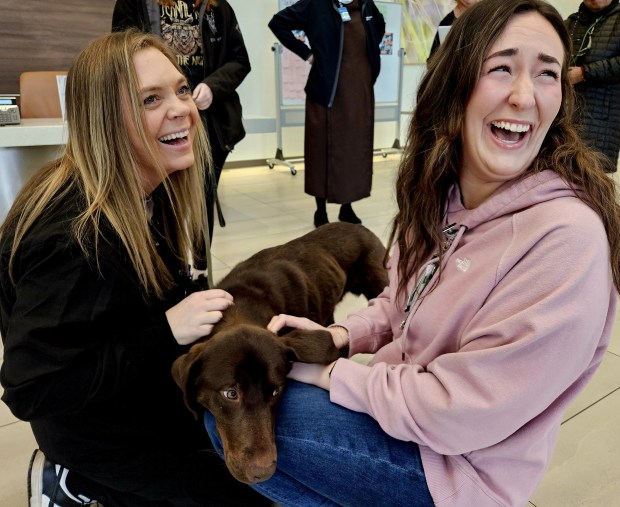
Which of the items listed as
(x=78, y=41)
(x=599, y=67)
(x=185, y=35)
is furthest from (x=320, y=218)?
(x=78, y=41)

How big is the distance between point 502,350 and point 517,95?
489 mm

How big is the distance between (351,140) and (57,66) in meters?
3.71

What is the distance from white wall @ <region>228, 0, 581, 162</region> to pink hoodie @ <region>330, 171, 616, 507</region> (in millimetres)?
5452

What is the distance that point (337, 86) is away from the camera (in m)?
3.52

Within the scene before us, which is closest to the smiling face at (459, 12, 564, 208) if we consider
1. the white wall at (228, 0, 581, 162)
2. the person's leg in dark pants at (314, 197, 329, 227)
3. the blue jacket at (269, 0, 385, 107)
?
the blue jacket at (269, 0, 385, 107)

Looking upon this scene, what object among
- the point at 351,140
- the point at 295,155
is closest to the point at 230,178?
the point at 295,155

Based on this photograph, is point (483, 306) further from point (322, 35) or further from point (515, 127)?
point (322, 35)

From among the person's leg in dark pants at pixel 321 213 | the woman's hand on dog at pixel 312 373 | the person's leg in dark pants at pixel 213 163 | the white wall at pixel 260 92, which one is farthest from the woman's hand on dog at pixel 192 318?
the white wall at pixel 260 92

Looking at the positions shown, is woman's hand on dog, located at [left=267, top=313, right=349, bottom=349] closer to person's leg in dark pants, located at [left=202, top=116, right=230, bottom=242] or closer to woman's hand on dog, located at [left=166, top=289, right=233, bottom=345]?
woman's hand on dog, located at [left=166, top=289, right=233, bottom=345]

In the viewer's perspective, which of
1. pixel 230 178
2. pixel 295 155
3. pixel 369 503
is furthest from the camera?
pixel 295 155

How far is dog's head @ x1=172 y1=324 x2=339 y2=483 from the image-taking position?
3.43 feet

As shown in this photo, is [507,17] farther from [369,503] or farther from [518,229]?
[369,503]

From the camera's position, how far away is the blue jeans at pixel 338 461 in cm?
91

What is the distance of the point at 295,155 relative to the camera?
23.2 ft
